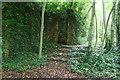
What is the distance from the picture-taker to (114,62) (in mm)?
5582

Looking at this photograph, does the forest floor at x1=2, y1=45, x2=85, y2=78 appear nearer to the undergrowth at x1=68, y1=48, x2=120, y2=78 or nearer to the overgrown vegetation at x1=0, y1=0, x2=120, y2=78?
the overgrown vegetation at x1=0, y1=0, x2=120, y2=78

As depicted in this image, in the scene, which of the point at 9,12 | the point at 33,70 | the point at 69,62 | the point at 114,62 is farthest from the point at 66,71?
the point at 9,12

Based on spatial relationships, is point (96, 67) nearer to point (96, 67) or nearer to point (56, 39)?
point (96, 67)

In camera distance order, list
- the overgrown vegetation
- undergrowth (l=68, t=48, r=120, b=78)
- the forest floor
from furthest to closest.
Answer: the overgrown vegetation
undergrowth (l=68, t=48, r=120, b=78)
the forest floor

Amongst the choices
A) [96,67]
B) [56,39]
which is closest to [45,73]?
[96,67]

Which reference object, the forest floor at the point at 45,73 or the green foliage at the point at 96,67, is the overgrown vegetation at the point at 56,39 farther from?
the forest floor at the point at 45,73

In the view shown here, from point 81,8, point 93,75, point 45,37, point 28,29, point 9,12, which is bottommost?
point 93,75

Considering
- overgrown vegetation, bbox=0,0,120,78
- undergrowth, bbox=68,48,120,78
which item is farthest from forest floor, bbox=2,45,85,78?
undergrowth, bbox=68,48,120,78

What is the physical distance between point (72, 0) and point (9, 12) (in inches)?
257

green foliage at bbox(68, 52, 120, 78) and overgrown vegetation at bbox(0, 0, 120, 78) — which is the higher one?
overgrown vegetation at bbox(0, 0, 120, 78)

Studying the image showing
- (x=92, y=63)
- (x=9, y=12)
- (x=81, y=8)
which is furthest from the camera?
(x=81, y=8)

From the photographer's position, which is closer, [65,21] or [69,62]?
[69,62]

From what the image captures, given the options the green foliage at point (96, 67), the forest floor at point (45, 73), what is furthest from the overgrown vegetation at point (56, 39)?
the forest floor at point (45, 73)

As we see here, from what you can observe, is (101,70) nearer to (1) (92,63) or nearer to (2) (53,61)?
(1) (92,63)
